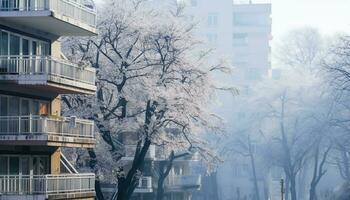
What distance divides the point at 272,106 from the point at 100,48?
5425 centimetres

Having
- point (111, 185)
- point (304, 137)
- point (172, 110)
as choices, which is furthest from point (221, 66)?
point (304, 137)

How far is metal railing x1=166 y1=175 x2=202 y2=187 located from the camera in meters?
88.5

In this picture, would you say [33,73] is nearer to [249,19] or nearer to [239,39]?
[239,39]

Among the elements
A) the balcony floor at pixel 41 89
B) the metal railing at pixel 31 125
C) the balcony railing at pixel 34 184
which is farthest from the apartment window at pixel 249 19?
the balcony railing at pixel 34 184

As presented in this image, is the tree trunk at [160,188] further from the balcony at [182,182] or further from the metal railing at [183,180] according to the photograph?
the metal railing at [183,180]

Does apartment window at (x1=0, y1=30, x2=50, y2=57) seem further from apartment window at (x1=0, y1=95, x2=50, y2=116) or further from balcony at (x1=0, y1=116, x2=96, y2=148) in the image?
balcony at (x1=0, y1=116, x2=96, y2=148)

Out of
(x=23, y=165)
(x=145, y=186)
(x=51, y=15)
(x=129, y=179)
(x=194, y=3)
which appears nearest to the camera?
(x=51, y=15)

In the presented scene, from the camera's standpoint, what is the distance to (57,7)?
39.4 meters

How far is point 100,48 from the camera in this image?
55.2m

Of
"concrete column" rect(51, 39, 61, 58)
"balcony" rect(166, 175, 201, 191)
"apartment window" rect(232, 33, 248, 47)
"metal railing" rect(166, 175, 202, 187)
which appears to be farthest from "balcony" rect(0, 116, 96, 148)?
"apartment window" rect(232, 33, 248, 47)

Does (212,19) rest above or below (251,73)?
above

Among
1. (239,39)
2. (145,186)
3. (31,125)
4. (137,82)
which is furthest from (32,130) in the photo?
(239,39)

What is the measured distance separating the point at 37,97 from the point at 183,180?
50922 mm

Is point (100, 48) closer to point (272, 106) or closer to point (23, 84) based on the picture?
point (23, 84)
